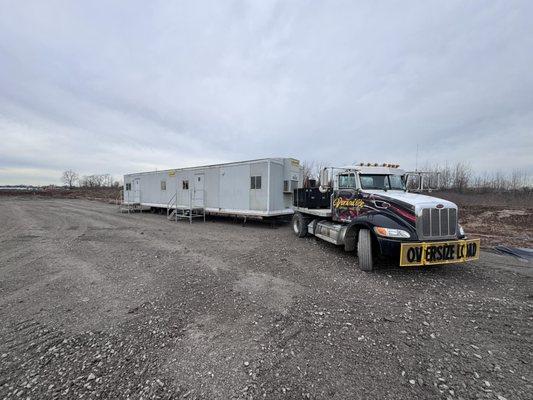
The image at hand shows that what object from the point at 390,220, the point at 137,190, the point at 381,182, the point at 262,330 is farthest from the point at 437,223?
the point at 137,190

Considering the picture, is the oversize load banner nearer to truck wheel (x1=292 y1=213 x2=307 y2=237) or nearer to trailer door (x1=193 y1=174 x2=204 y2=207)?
truck wheel (x1=292 y1=213 x2=307 y2=237)

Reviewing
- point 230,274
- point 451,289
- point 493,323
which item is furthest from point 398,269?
point 230,274

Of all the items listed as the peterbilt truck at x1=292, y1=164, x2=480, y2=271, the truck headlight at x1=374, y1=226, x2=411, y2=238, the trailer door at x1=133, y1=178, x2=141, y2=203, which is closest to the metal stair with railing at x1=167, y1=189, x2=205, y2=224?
the trailer door at x1=133, y1=178, x2=141, y2=203

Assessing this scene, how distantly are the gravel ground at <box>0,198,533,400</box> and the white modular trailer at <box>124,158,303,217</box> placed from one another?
5808 mm

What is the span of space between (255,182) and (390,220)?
7.43 metres

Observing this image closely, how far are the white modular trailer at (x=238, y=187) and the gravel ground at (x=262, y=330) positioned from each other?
19.1 feet

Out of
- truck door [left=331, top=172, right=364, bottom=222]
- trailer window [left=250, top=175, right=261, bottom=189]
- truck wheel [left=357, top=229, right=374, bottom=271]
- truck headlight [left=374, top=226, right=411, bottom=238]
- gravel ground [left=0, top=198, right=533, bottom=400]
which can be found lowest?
gravel ground [left=0, top=198, right=533, bottom=400]

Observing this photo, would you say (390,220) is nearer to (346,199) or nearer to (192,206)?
(346,199)

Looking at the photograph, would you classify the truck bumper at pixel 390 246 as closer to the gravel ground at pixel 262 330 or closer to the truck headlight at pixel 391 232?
the truck headlight at pixel 391 232

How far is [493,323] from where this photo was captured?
11.7 ft

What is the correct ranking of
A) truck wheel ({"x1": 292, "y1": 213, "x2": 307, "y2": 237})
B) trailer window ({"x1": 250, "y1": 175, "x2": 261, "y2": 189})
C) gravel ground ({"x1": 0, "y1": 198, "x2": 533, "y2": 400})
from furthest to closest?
trailer window ({"x1": 250, "y1": 175, "x2": 261, "y2": 189}) → truck wheel ({"x1": 292, "y1": 213, "x2": 307, "y2": 237}) → gravel ground ({"x1": 0, "y1": 198, "x2": 533, "y2": 400})

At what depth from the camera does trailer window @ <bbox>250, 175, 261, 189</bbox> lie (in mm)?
11891

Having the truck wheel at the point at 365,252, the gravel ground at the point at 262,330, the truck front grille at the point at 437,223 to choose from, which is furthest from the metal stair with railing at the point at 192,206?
the truck front grille at the point at 437,223

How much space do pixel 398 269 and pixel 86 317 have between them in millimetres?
6228
